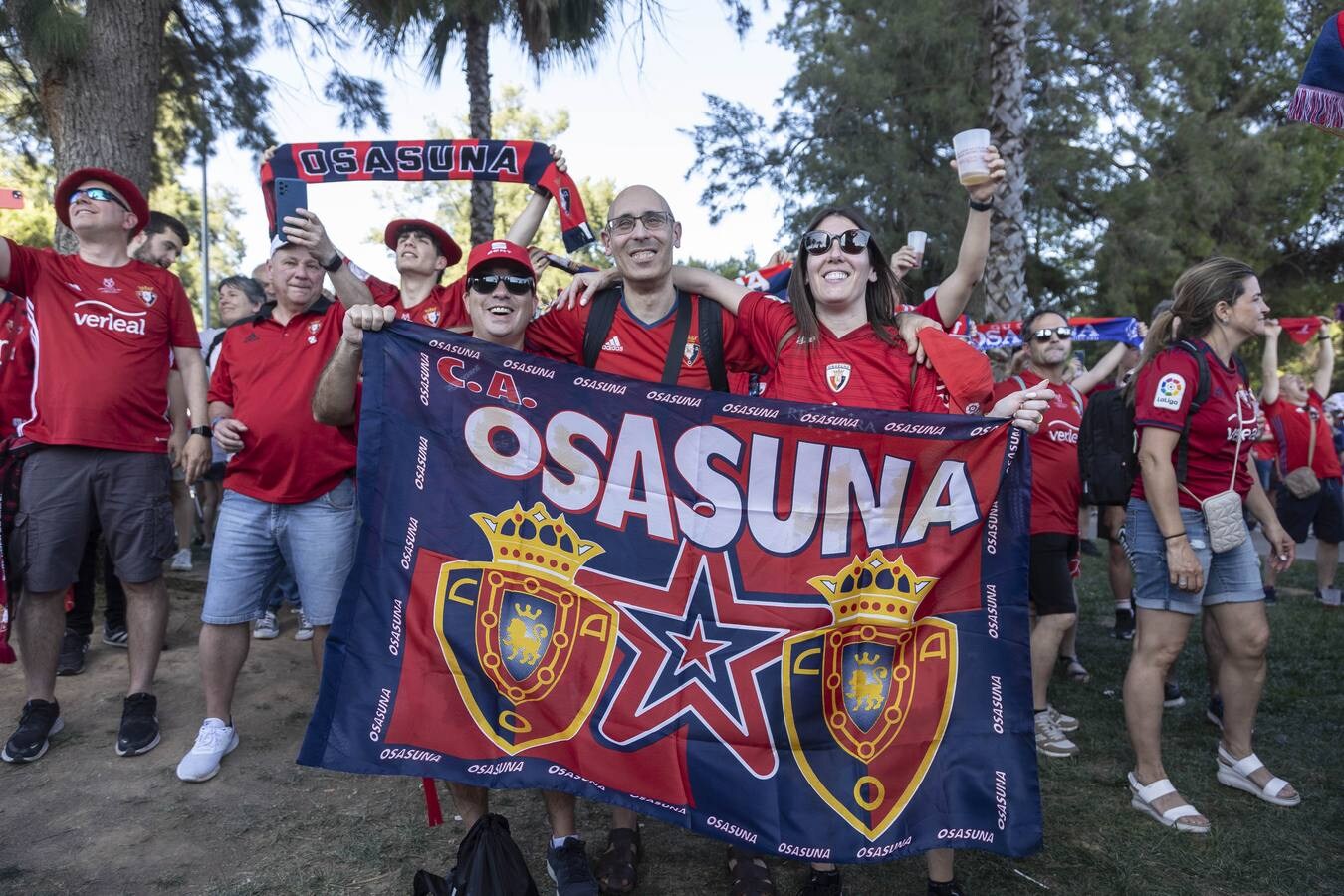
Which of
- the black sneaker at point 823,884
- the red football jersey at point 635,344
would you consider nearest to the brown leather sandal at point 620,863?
the black sneaker at point 823,884

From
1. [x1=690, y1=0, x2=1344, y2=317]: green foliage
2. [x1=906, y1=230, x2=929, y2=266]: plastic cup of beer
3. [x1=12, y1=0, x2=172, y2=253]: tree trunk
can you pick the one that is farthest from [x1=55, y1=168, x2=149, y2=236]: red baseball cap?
[x1=690, y1=0, x2=1344, y2=317]: green foliage

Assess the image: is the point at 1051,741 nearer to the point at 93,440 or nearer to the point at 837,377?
the point at 837,377

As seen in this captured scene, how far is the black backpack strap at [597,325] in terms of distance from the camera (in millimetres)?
3408

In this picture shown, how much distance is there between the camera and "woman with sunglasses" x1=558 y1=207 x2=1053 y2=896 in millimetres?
3119

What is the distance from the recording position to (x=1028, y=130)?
18297 millimetres

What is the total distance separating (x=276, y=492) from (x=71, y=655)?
6.40 ft

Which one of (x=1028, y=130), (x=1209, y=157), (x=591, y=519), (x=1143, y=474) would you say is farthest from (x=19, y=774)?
(x=1209, y=157)

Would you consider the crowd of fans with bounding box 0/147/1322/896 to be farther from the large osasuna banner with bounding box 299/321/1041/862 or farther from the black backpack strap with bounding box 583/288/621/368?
the large osasuna banner with bounding box 299/321/1041/862

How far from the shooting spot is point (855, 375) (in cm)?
315

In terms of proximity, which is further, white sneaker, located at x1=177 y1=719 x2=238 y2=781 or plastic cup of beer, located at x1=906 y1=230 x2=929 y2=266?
plastic cup of beer, located at x1=906 y1=230 x2=929 y2=266

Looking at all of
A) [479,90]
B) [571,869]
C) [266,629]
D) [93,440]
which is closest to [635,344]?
[571,869]

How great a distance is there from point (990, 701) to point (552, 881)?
5.12ft


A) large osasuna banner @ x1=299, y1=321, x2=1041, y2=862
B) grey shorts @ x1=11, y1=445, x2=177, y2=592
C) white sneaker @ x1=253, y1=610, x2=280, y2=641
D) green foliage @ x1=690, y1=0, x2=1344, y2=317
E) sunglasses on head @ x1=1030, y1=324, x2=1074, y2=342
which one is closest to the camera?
large osasuna banner @ x1=299, y1=321, x2=1041, y2=862

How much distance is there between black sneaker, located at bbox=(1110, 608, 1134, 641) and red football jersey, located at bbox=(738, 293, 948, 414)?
4382 millimetres
